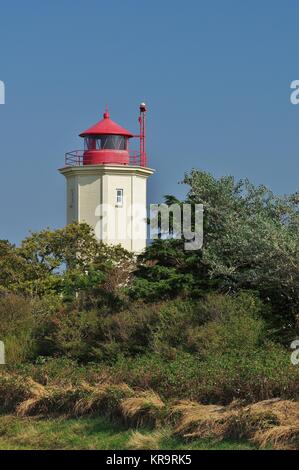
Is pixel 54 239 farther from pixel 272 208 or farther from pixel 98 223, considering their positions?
pixel 272 208

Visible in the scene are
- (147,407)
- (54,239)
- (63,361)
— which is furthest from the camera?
(54,239)

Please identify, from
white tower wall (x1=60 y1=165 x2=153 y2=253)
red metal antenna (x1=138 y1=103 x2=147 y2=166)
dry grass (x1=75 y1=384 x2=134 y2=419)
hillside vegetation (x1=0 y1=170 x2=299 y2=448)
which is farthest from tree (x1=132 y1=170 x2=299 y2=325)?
red metal antenna (x1=138 y1=103 x2=147 y2=166)

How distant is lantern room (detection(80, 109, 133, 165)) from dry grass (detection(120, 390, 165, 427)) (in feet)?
104

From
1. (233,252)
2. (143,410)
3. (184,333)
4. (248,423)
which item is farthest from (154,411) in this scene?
(233,252)

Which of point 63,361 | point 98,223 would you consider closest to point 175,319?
point 63,361

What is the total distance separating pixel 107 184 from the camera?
47.9 m

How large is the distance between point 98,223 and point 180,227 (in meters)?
23.2

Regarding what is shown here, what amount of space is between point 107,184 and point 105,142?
1832 mm

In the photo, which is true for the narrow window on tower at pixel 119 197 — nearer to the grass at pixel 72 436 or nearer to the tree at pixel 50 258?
the tree at pixel 50 258

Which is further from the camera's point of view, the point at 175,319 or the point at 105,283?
the point at 105,283

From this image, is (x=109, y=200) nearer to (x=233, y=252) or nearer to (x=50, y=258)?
(x=50, y=258)

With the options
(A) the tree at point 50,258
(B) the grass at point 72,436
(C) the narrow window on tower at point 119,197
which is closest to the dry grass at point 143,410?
(B) the grass at point 72,436

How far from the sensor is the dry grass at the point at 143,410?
16.2m

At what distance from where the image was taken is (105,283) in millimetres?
24188
